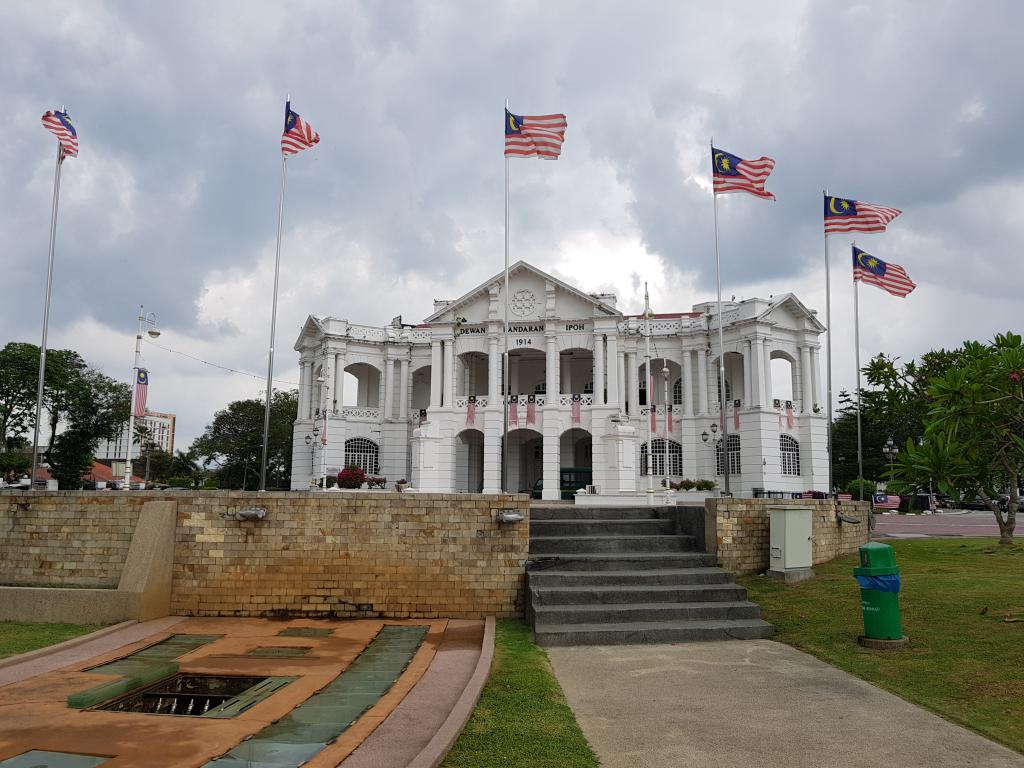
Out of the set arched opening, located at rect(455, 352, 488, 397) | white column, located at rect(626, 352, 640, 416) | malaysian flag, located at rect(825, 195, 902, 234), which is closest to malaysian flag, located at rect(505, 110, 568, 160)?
malaysian flag, located at rect(825, 195, 902, 234)

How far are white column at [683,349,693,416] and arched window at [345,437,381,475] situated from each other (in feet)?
53.5

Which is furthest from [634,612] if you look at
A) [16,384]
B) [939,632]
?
[16,384]

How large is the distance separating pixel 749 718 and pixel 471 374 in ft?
98.5

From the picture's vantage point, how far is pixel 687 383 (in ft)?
123

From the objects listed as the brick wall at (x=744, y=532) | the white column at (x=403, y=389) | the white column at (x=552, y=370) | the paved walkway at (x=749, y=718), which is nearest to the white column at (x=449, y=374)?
the white column at (x=552, y=370)

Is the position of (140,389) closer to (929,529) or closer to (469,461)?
(469,461)

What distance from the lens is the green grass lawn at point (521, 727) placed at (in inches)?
210

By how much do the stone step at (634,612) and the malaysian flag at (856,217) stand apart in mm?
16372

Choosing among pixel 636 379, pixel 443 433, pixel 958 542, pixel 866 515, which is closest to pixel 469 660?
pixel 866 515

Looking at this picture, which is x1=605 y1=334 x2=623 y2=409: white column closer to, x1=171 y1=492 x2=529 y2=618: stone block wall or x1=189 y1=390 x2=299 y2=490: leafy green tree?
x1=171 y1=492 x2=529 y2=618: stone block wall

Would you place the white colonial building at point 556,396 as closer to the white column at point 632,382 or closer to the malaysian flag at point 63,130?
the white column at point 632,382

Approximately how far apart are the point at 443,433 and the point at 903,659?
2583 centimetres

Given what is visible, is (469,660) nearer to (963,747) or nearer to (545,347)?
(963,747)

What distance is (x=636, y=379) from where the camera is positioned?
1409 inches
